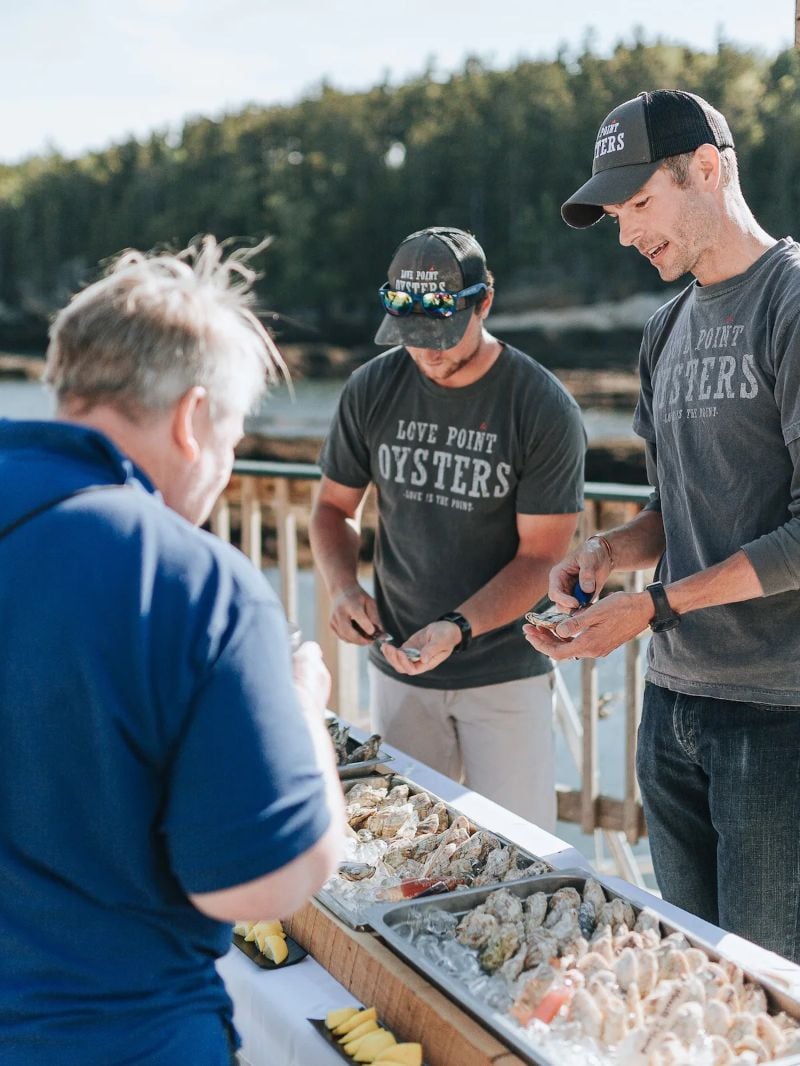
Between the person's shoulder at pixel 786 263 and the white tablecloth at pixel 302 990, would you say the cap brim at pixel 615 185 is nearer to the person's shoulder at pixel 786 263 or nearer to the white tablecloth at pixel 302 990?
the person's shoulder at pixel 786 263

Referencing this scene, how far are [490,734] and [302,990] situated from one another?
113 centimetres

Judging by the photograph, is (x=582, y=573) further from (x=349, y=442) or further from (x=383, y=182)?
(x=383, y=182)

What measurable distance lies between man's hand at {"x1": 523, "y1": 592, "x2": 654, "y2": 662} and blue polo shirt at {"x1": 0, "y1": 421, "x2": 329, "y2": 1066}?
0.90 meters

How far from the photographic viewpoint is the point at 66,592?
83cm

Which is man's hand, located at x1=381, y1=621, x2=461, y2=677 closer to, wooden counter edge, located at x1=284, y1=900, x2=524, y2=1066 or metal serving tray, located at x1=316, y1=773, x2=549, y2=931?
metal serving tray, located at x1=316, y1=773, x2=549, y2=931

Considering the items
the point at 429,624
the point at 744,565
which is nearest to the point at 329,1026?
the point at 744,565

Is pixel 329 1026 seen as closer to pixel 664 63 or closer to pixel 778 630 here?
pixel 778 630

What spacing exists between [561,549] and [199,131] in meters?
10.6

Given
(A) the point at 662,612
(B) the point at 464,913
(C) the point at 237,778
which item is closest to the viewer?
(C) the point at 237,778

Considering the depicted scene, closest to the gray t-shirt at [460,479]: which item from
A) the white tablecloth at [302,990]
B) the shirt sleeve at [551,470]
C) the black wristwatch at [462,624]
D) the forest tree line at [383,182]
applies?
the shirt sleeve at [551,470]

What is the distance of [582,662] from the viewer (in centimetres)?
316

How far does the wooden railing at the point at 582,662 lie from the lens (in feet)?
9.83

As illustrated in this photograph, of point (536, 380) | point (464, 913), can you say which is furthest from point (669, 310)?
point (464, 913)

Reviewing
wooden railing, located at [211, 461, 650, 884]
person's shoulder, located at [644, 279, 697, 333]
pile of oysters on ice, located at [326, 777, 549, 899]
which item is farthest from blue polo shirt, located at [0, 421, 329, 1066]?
wooden railing, located at [211, 461, 650, 884]
